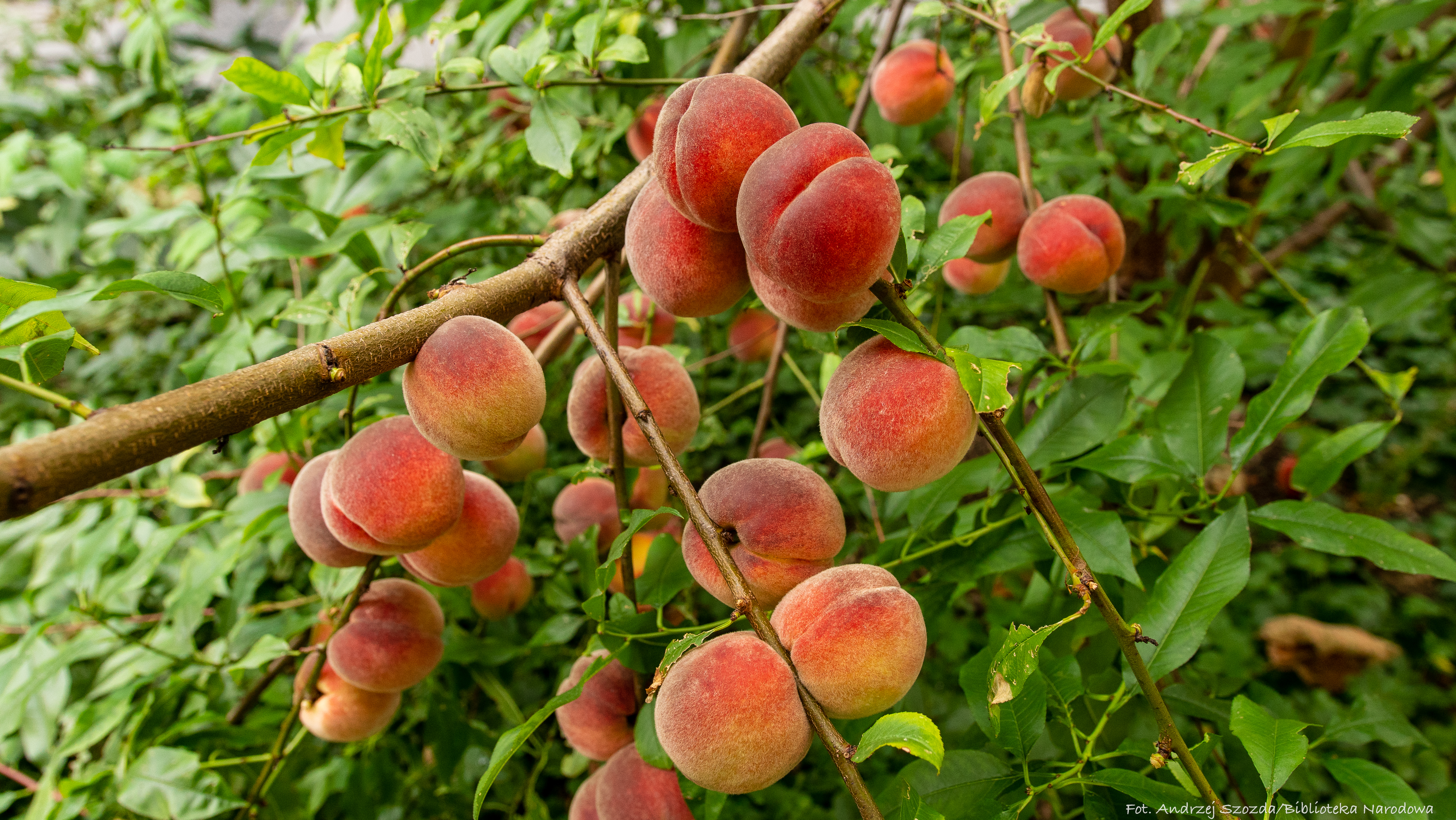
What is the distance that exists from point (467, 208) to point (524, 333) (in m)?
0.51

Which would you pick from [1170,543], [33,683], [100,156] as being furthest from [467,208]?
[1170,543]

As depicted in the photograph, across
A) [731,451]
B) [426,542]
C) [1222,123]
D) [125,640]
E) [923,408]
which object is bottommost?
[731,451]

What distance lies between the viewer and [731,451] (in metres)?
2.15

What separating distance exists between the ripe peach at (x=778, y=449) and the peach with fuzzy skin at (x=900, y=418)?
769 mm

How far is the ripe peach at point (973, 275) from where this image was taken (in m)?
1.49

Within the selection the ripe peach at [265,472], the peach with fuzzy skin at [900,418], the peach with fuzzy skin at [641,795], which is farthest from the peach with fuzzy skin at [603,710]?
the ripe peach at [265,472]

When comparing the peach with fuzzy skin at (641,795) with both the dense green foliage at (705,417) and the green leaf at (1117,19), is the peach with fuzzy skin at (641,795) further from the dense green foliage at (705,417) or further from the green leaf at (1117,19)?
the green leaf at (1117,19)

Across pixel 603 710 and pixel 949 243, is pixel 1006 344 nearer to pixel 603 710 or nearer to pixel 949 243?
pixel 949 243

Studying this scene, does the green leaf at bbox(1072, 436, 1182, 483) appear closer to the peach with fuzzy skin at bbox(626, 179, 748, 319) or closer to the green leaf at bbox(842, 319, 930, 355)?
the green leaf at bbox(842, 319, 930, 355)

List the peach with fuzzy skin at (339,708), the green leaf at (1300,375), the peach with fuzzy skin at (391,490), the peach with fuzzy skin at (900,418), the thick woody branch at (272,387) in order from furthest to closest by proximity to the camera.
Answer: the peach with fuzzy skin at (339,708), the green leaf at (1300,375), the peach with fuzzy skin at (391,490), the peach with fuzzy skin at (900,418), the thick woody branch at (272,387)

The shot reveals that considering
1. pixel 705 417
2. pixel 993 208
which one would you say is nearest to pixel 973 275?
pixel 993 208

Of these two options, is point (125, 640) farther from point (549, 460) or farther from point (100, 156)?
point (100, 156)

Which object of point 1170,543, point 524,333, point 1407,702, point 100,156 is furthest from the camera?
point 1407,702

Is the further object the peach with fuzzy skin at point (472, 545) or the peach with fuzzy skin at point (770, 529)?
the peach with fuzzy skin at point (472, 545)
